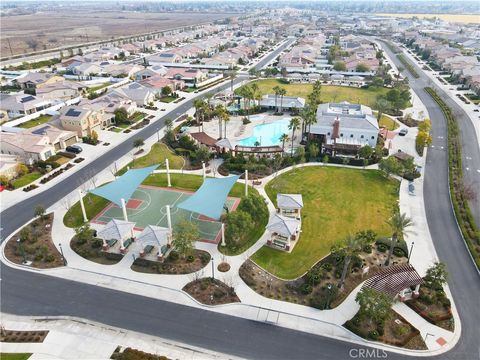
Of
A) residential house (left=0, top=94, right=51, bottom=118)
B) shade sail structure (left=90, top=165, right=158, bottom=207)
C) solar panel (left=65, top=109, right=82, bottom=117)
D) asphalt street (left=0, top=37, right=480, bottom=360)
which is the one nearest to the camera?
asphalt street (left=0, top=37, right=480, bottom=360)

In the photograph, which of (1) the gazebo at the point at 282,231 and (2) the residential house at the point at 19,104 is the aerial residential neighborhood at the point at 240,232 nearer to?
(1) the gazebo at the point at 282,231

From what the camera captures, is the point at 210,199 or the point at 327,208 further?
the point at 327,208

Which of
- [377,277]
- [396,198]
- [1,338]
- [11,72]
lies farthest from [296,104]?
[11,72]

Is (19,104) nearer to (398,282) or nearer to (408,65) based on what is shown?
(398,282)

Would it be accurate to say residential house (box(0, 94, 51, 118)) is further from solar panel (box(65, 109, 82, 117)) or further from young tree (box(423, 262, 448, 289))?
young tree (box(423, 262, 448, 289))

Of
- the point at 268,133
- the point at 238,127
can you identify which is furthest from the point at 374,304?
the point at 238,127

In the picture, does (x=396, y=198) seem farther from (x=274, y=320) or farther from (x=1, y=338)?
(x=1, y=338)

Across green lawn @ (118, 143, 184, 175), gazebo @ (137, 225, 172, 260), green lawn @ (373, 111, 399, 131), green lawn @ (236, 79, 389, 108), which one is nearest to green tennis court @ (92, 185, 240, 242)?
gazebo @ (137, 225, 172, 260)
